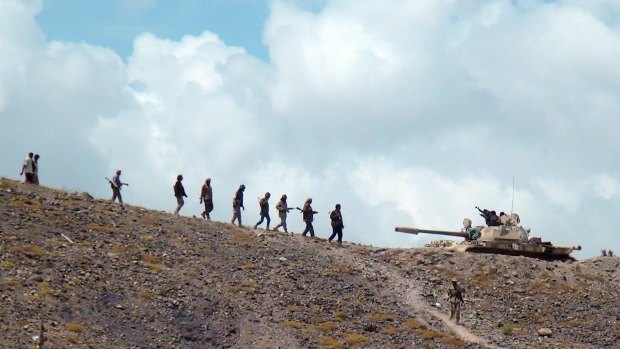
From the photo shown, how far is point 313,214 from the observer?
2274 inches

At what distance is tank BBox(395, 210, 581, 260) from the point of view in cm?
6006

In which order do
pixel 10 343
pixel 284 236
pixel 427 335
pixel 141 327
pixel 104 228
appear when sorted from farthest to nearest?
pixel 284 236
pixel 104 228
pixel 427 335
pixel 141 327
pixel 10 343

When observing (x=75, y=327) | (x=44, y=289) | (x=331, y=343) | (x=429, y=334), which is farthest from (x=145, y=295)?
(x=429, y=334)

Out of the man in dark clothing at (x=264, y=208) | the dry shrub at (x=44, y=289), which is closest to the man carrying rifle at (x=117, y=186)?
the man in dark clothing at (x=264, y=208)

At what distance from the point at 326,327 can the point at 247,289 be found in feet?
12.4

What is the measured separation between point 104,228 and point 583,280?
2063 cm

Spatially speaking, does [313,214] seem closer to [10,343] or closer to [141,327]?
[141,327]

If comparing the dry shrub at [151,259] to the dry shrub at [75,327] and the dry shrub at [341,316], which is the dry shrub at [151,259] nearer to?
the dry shrub at [75,327]

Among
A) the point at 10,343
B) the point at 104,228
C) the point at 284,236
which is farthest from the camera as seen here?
A: the point at 284,236

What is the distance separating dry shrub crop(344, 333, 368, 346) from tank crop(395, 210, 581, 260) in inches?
534

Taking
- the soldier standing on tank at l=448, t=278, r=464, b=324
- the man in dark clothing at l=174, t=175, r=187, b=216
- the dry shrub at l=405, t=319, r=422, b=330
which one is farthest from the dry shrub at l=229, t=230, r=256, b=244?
the soldier standing on tank at l=448, t=278, r=464, b=324

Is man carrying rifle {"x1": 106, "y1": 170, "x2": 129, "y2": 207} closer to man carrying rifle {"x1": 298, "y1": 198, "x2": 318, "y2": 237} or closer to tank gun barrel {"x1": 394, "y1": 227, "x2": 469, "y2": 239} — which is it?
man carrying rifle {"x1": 298, "y1": 198, "x2": 318, "y2": 237}

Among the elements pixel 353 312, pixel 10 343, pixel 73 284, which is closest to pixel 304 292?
pixel 353 312

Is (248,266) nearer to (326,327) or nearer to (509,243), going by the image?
(326,327)
